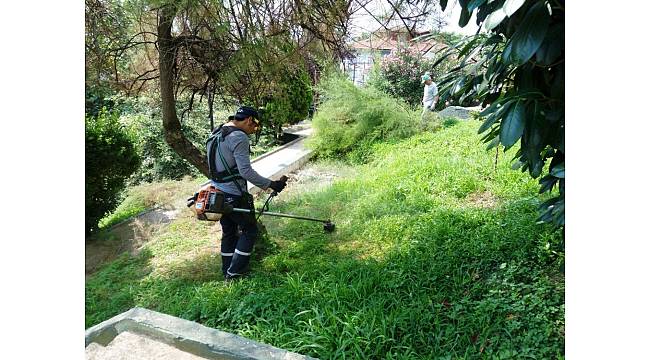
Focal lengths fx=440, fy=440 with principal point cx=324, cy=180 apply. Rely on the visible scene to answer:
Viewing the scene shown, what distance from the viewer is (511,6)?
2.88ft

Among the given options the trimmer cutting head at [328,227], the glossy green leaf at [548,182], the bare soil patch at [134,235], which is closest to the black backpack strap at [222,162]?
the bare soil patch at [134,235]

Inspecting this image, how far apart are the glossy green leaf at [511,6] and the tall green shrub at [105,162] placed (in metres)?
3.75

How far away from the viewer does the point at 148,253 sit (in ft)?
11.6

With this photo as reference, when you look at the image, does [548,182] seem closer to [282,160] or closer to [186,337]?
[186,337]

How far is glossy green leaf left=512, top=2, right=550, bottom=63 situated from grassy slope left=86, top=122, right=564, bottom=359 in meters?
1.30

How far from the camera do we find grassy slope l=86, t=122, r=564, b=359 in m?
1.96

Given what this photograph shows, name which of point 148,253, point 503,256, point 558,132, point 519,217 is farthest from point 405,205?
point 558,132

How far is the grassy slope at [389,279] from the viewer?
1.96m

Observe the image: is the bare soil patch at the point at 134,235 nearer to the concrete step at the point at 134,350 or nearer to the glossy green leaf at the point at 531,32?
the concrete step at the point at 134,350

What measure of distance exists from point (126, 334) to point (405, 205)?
233 centimetres

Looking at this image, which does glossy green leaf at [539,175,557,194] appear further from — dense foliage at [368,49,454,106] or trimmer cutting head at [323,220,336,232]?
dense foliage at [368,49,454,106]

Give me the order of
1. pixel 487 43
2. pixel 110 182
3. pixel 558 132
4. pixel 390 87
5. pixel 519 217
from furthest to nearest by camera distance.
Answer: pixel 390 87
pixel 110 182
pixel 519 217
pixel 487 43
pixel 558 132

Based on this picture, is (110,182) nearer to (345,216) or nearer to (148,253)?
(148,253)

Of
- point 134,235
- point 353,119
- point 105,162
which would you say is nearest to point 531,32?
point 105,162
